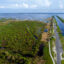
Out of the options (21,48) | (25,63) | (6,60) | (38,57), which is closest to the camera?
(25,63)

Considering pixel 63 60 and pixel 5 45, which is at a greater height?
pixel 5 45

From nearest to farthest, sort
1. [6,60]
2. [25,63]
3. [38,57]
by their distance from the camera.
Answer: [25,63]
[6,60]
[38,57]

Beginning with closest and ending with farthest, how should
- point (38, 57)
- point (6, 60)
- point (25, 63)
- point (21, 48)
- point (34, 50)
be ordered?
point (25, 63)
point (6, 60)
point (38, 57)
point (34, 50)
point (21, 48)

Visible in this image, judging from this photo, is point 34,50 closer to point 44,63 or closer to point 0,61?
point 44,63

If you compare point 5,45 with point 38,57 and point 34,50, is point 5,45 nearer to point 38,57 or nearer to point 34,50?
point 34,50

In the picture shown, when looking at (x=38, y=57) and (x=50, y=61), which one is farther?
(x=38, y=57)

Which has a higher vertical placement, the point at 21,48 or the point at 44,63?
the point at 21,48

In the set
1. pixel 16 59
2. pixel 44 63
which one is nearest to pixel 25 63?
pixel 16 59

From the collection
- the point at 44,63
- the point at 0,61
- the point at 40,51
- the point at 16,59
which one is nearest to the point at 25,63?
the point at 16,59

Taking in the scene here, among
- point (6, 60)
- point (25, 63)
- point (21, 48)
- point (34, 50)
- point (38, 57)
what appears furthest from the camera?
point (21, 48)
